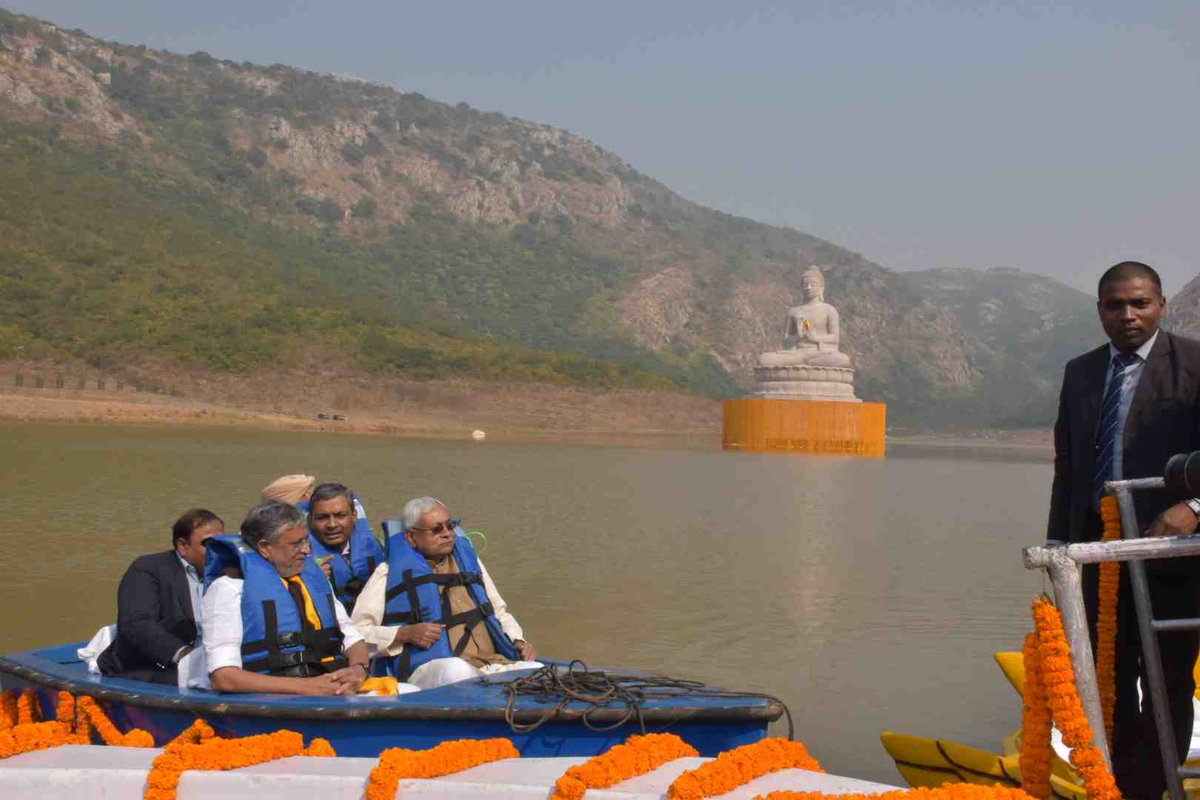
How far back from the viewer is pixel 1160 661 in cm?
416

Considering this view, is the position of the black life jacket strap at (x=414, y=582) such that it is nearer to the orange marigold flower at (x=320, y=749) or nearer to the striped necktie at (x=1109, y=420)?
the orange marigold flower at (x=320, y=749)

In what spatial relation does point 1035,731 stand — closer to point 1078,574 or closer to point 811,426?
point 1078,574

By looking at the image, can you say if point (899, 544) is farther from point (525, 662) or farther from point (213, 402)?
point (213, 402)

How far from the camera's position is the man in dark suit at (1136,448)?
14.3 feet

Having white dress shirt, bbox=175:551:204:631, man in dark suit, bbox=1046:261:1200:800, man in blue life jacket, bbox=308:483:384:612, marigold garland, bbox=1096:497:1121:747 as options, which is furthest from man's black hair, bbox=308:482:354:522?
marigold garland, bbox=1096:497:1121:747

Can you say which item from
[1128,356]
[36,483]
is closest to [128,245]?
[36,483]

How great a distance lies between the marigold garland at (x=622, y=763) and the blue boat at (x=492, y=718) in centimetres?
21

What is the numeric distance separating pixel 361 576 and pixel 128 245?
57174mm

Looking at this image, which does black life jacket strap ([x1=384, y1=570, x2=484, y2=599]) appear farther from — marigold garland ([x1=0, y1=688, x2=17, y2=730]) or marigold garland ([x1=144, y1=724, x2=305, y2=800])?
marigold garland ([x1=0, y1=688, x2=17, y2=730])

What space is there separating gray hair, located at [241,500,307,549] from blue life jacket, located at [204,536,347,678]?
6 cm

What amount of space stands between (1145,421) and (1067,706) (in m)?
1.17

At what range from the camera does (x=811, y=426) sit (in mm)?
37750

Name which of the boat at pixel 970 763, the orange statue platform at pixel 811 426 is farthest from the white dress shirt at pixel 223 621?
the orange statue platform at pixel 811 426

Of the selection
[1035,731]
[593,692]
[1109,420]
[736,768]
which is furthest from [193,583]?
[1109,420]
